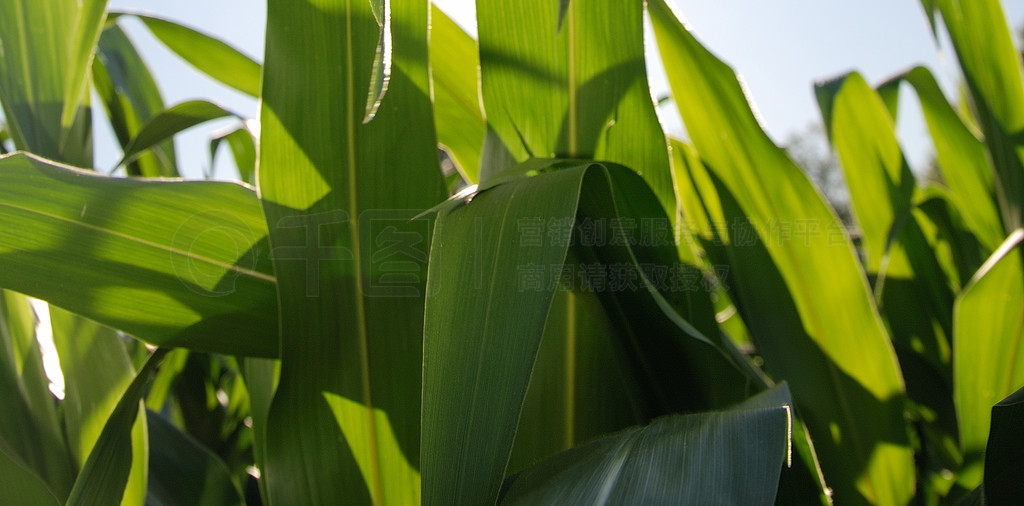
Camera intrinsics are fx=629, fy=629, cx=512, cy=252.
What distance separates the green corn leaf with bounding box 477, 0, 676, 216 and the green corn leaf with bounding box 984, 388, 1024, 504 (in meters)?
0.18

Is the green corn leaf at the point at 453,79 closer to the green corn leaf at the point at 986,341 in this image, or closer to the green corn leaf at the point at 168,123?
the green corn leaf at the point at 168,123

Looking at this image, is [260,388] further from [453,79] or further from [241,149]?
[241,149]

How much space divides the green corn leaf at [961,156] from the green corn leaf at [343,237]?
47 centimetres

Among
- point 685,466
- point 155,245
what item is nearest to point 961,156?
point 685,466

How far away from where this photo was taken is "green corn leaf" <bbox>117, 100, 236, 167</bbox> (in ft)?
1.49

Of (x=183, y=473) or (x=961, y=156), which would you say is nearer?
(x=183, y=473)

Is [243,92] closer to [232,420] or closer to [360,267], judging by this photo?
[360,267]

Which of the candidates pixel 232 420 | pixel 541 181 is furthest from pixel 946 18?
pixel 232 420

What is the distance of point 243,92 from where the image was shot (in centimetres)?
55

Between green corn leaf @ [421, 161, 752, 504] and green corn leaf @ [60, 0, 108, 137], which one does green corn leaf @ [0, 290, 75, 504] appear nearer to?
green corn leaf @ [60, 0, 108, 137]

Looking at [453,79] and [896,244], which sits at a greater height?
[453,79]

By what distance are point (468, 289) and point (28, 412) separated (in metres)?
0.32

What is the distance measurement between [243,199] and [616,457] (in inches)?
9.4

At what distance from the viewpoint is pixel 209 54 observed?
0.53m
